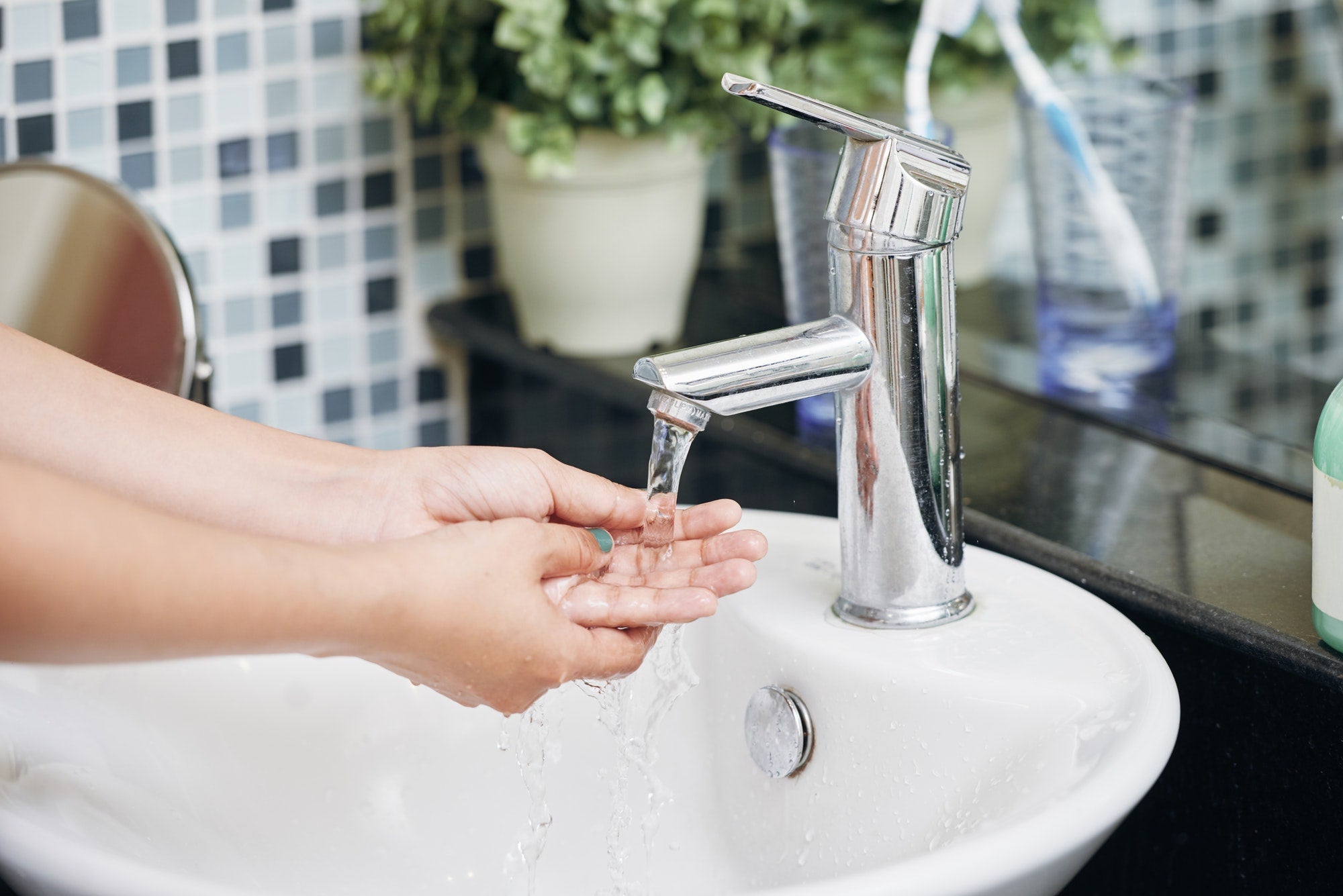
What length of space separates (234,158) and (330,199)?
7 cm

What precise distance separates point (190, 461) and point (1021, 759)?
37cm

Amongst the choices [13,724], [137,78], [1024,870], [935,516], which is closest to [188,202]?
[137,78]

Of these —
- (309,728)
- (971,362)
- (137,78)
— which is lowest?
(309,728)

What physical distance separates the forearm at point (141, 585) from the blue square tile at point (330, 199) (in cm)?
55

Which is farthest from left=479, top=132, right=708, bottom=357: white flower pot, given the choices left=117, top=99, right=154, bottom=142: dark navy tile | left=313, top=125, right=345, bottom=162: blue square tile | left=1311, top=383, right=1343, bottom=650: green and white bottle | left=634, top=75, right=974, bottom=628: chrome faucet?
left=1311, top=383, right=1343, bottom=650: green and white bottle

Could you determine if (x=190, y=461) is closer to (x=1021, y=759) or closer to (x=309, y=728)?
(x=309, y=728)

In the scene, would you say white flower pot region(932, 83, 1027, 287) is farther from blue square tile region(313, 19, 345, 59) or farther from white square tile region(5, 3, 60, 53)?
white square tile region(5, 3, 60, 53)

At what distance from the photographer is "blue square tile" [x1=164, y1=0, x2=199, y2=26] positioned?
2.97 ft

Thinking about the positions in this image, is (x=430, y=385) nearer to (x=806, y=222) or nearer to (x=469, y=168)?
(x=469, y=168)

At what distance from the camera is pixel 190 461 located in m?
0.61

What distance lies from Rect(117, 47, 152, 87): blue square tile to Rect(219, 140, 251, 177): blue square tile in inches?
2.5

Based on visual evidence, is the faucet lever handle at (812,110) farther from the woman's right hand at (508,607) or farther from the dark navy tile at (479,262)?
the dark navy tile at (479,262)

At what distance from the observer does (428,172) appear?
40.5 inches

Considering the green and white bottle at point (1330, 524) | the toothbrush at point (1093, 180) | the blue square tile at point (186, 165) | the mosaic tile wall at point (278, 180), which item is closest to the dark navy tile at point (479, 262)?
the mosaic tile wall at point (278, 180)
